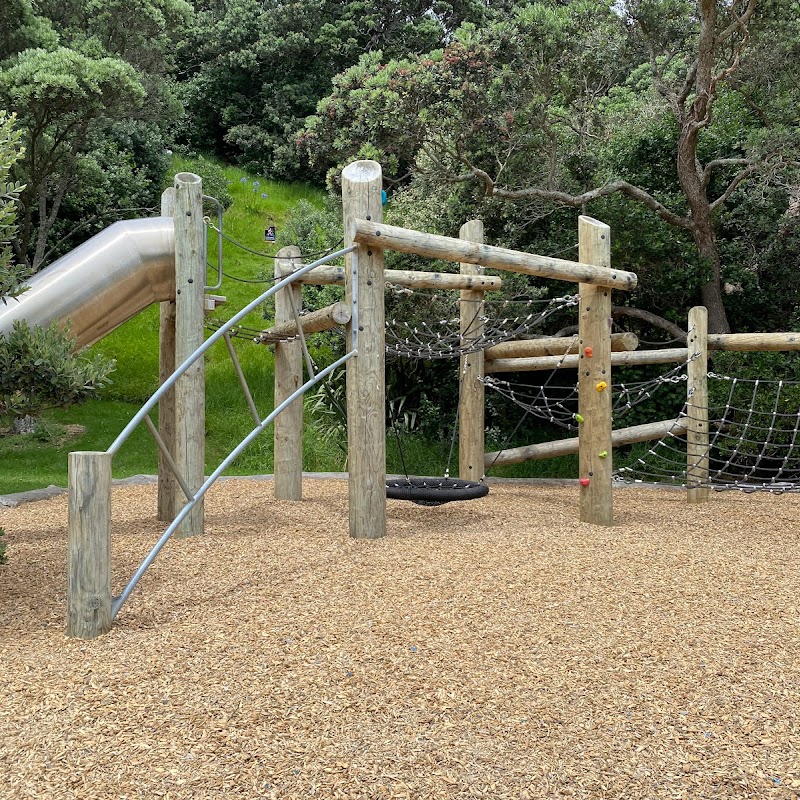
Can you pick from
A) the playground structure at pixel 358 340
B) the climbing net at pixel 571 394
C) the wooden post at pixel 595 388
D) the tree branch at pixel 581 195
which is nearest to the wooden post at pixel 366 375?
the playground structure at pixel 358 340

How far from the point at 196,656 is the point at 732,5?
8.38 meters

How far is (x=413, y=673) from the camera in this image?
2.60 metres

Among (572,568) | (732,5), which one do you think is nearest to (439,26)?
(732,5)

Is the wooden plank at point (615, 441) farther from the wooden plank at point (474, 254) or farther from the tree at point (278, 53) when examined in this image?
the tree at point (278, 53)

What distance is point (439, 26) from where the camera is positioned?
68.3ft

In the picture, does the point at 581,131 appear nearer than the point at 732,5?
No

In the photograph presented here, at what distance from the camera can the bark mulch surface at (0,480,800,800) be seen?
2.06 m

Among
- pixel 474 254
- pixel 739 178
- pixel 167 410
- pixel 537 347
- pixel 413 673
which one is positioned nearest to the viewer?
pixel 413 673

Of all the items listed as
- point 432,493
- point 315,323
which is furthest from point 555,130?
point 432,493

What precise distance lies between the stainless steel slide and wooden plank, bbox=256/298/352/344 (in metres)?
0.94

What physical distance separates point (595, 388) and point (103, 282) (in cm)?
298

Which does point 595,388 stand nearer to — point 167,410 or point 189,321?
point 189,321

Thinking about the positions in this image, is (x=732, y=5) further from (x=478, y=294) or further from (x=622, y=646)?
(x=622, y=646)

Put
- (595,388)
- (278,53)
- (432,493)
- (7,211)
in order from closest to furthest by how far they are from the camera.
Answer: (7,211), (432,493), (595,388), (278,53)
